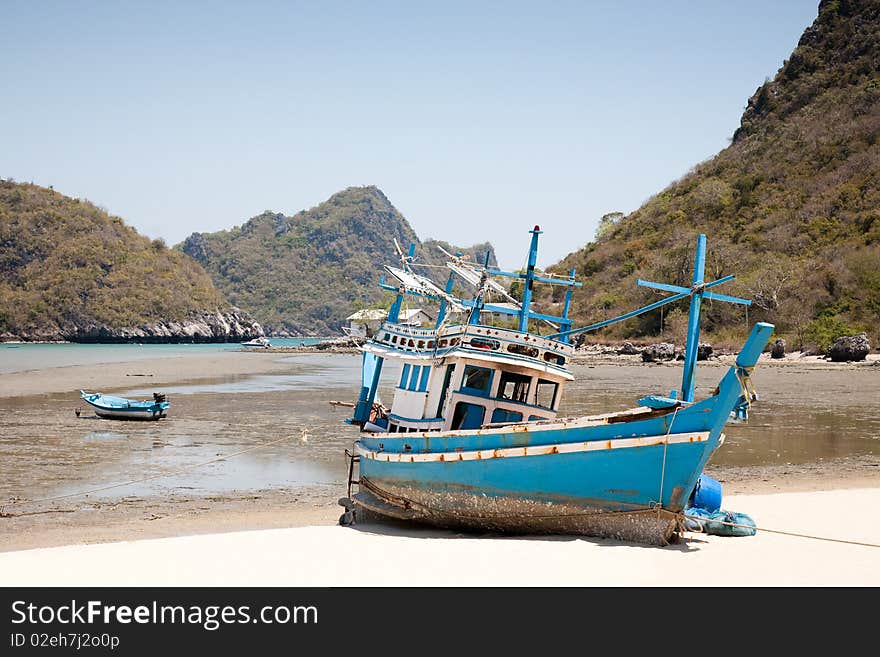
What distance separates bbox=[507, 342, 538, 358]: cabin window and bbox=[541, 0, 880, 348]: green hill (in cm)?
4333

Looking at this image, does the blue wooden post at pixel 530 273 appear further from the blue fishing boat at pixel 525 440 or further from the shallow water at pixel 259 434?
the shallow water at pixel 259 434

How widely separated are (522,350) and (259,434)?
50.9ft

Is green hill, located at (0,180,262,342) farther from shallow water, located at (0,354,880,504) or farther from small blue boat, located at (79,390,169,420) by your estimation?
small blue boat, located at (79,390,169,420)

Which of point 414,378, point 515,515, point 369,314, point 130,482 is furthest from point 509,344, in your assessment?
point 369,314

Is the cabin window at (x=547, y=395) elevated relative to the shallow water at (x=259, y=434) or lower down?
elevated

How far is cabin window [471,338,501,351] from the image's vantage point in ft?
50.5

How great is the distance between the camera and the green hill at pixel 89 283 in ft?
481

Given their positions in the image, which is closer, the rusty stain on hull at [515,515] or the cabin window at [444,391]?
the rusty stain on hull at [515,515]

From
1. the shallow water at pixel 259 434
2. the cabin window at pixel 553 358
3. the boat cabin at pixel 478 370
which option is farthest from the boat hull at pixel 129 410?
the cabin window at pixel 553 358

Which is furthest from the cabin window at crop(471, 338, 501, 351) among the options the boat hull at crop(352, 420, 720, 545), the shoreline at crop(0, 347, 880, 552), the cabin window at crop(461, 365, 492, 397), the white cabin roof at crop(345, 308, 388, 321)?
the white cabin roof at crop(345, 308, 388, 321)

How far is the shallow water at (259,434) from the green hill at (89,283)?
362 ft
